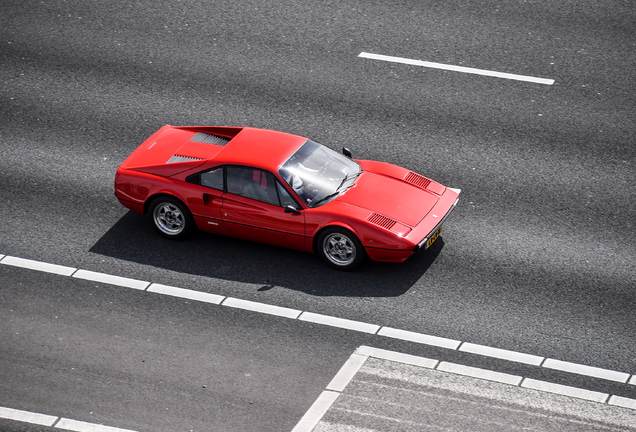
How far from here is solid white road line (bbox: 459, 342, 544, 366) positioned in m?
9.84

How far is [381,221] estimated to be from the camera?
11.0m

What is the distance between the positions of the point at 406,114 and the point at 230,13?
16.4 feet

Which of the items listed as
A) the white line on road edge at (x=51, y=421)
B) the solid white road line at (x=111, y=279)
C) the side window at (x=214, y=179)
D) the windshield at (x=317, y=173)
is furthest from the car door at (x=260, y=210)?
the white line on road edge at (x=51, y=421)

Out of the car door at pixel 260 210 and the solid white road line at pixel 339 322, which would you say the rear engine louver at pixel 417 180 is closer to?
the car door at pixel 260 210

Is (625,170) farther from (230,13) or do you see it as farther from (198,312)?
(230,13)

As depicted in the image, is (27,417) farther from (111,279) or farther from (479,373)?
(479,373)

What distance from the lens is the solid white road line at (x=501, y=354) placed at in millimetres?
9844

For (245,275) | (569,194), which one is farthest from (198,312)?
(569,194)

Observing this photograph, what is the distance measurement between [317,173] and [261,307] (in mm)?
2107

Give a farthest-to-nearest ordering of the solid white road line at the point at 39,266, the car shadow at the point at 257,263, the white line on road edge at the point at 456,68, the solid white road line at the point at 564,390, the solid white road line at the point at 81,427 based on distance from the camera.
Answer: the white line on road edge at the point at 456,68 → the solid white road line at the point at 39,266 → the car shadow at the point at 257,263 → the solid white road line at the point at 564,390 → the solid white road line at the point at 81,427

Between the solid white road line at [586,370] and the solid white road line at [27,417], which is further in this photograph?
the solid white road line at [586,370]

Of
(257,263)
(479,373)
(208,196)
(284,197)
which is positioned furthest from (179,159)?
(479,373)

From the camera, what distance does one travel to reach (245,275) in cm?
1127

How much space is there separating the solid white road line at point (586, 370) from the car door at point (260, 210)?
3.58 m
